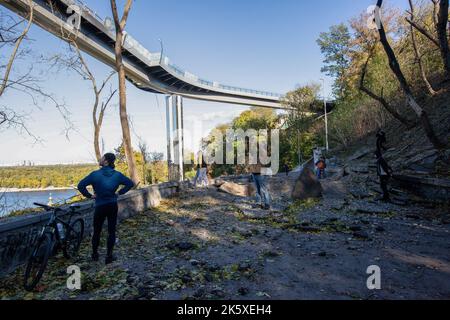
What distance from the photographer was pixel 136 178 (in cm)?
1351

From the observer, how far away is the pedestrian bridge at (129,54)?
57.0 ft

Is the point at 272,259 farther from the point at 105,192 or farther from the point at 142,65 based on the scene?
the point at 142,65

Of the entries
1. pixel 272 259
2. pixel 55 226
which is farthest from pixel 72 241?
pixel 272 259

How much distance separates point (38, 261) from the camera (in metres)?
4.71

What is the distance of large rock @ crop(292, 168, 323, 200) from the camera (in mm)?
12148

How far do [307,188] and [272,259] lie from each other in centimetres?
725

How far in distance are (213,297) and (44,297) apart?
2.46 metres

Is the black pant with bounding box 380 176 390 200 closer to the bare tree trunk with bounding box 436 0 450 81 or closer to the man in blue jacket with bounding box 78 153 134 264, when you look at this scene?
the bare tree trunk with bounding box 436 0 450 81

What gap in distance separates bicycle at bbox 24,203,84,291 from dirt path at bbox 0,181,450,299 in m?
0.21

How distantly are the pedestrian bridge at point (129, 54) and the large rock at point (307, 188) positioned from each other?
14.1 metres

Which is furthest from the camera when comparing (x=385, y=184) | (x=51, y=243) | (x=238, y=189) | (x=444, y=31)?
(x=238, y=189)
